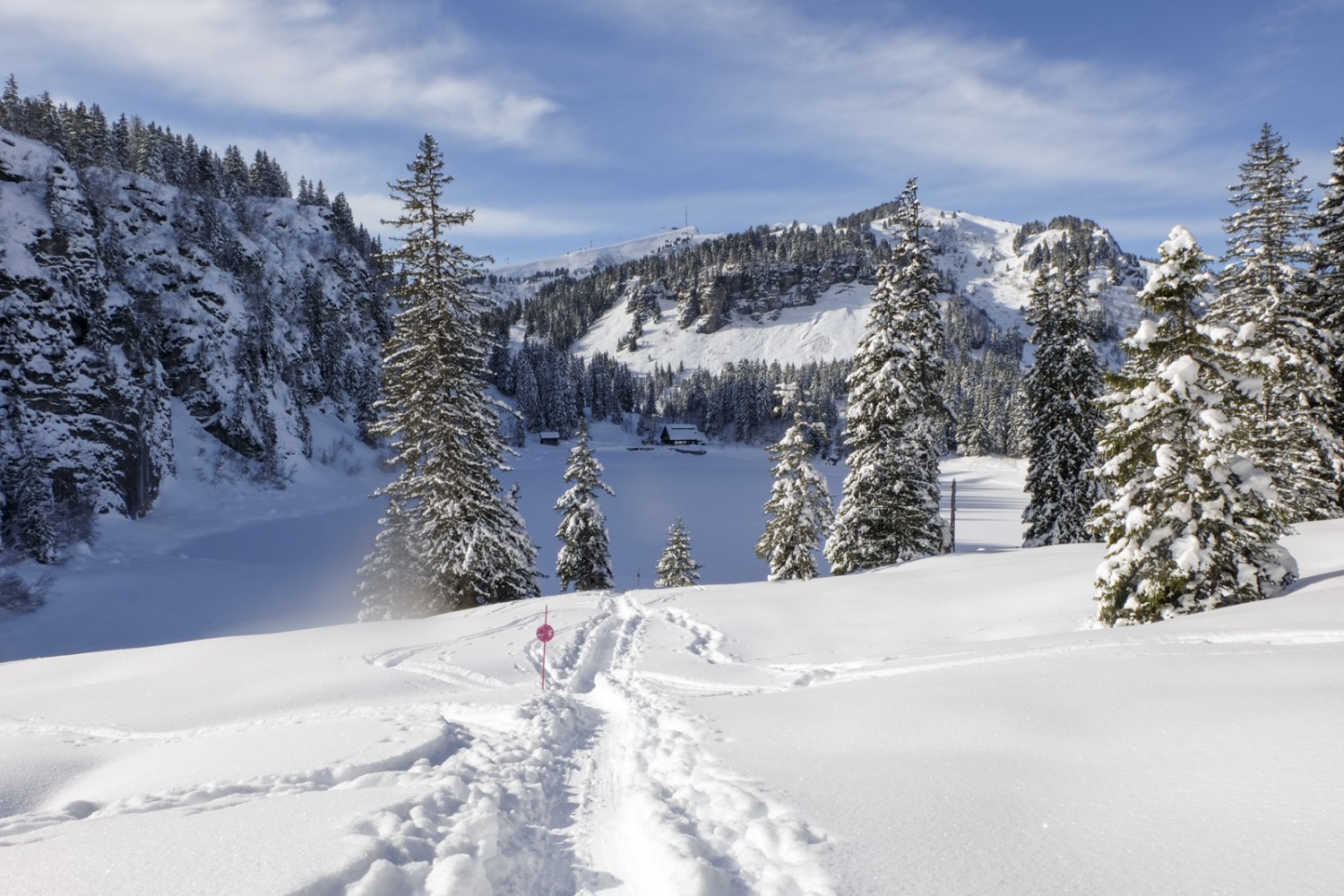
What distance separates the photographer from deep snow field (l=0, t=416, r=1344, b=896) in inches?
154

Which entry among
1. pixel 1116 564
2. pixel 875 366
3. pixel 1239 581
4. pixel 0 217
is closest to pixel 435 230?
pixel 875 366

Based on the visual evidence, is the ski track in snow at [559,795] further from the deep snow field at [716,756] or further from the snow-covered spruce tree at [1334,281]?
the snow-covered spruce tree at [1334,281]

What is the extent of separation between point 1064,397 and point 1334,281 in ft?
29.9

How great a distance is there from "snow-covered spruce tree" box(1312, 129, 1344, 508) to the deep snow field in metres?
9.64

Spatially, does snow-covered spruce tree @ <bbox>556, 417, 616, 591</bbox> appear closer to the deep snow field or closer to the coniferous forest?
the coniferous forest

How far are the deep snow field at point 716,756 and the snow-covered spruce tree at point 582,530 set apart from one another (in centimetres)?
1464

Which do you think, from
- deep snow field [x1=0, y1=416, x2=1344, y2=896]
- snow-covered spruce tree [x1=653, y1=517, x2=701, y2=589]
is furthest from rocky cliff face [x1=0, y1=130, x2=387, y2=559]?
deep snow field [x1=0, y1=416, x2=1344, y2=896]

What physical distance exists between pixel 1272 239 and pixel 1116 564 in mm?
18793

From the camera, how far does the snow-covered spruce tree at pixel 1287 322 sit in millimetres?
20359

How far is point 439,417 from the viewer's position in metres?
19.3

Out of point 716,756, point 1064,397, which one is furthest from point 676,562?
point 716,756

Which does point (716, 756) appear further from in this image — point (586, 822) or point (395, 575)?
point (395, 575)

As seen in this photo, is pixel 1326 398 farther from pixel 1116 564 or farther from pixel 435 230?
pixel 435 230

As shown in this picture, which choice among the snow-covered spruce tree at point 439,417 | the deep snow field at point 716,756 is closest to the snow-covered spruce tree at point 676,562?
the snow-covered spruce tree at point 439,417
